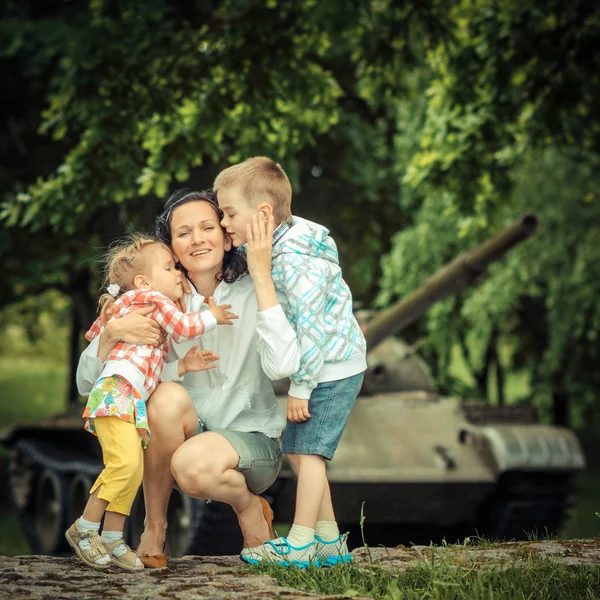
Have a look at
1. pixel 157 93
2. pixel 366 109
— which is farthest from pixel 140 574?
pixel 366 109

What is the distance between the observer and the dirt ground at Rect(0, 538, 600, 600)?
3670 mm

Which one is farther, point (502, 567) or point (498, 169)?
point (498, 169)

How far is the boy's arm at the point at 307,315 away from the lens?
159 inches

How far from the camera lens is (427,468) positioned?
880 centimetres

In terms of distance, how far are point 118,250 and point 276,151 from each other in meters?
4.37

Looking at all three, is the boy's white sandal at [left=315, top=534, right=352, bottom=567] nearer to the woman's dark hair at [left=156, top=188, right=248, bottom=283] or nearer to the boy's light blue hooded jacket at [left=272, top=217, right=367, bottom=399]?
the boy's light blue hooded jacket at [left=272, top=217, right=367, bottom=399]

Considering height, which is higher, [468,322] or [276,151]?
[276,151]

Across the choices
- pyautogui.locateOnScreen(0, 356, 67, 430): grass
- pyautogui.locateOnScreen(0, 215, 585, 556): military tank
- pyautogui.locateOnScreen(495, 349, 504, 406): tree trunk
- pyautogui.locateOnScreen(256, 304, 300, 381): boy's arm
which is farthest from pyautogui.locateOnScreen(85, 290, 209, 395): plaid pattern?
pyautogui.locateOnScreen(0, 356, 67, 430): grass

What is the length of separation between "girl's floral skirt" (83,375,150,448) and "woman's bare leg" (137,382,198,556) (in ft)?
0.26

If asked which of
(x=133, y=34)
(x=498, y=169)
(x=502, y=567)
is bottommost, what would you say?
(x=502, y=567)

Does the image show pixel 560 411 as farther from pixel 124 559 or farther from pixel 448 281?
pixel 124 559

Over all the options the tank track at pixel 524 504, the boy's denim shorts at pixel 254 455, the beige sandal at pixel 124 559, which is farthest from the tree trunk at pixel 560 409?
the beige sandal at pixel 124 559

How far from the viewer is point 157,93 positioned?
787 centimetres

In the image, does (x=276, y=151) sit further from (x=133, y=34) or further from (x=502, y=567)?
(x=502, y=567)
